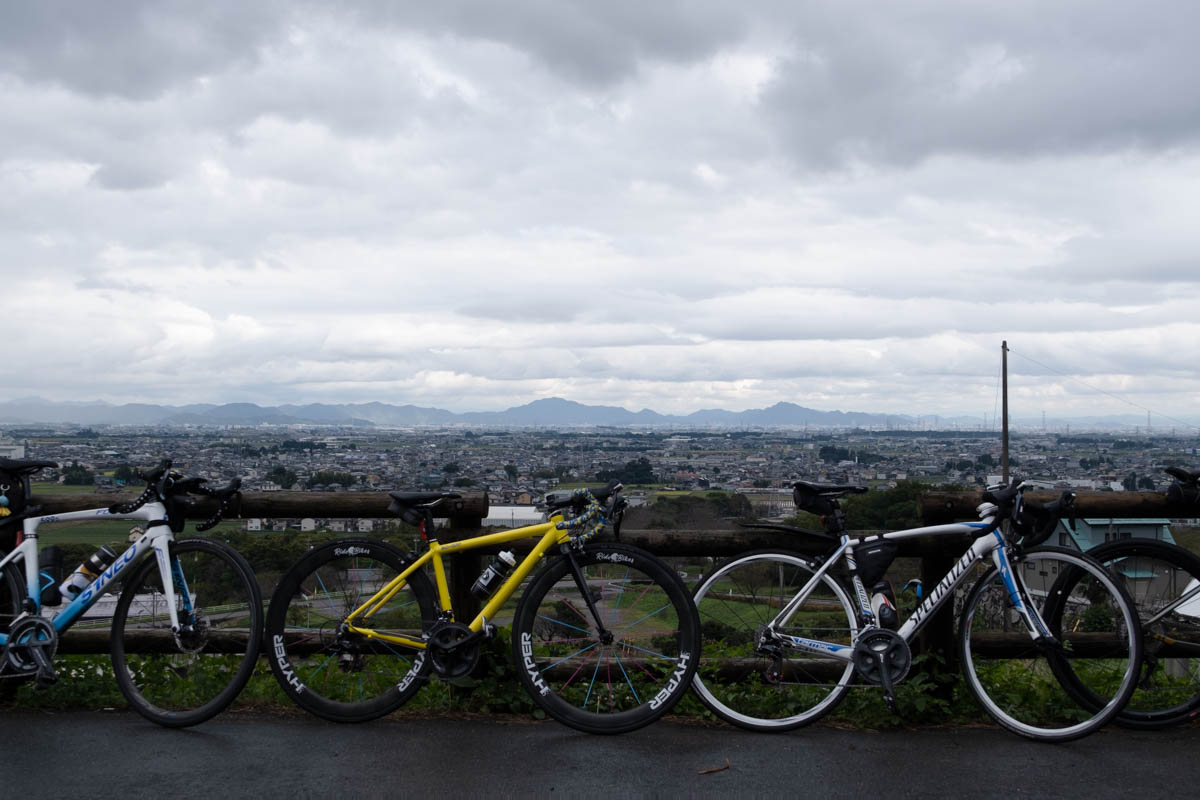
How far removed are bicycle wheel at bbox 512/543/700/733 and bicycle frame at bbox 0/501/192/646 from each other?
193 cm

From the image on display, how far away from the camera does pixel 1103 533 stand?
5.14 meters

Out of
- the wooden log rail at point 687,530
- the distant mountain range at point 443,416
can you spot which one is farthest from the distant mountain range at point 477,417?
the wooden log rail at point 687,530

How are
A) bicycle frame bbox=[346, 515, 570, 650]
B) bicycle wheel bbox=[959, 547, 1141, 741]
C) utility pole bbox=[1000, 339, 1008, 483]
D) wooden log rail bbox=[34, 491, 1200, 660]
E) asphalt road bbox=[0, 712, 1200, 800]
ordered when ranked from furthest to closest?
utility pole bbox=[1000, 339, 1008, 483], wooden log rail bbox=[34, 491, 1200, 660], bicycle frame bbox=[346, 515, 570, 650], bicycle wheel bbox=[959, 547, 1141, 741], asphalt road bbox=[0, 712, 1200, 800]

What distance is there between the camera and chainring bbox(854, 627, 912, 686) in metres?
4.59

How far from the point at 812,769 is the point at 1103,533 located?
2.39 metres

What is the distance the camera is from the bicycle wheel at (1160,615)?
15.4ft

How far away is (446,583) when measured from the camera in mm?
4887

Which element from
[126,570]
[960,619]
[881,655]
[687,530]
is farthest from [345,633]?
[960,619]

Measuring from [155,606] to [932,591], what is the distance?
4.31 metres

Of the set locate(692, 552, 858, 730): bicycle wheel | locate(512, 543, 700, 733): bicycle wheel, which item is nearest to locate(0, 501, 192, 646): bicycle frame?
locate(512, 543, 700, 733): bicycle wheel

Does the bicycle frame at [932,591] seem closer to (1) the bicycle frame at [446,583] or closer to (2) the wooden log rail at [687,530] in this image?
(2) the wooden log rail at [687,530]

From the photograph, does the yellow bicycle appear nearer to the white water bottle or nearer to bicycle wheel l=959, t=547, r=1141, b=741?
the white water bottle

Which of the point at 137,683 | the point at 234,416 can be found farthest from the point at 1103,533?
the point at 234,416

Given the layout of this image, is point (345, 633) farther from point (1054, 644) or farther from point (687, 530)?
point (1054, 644)
